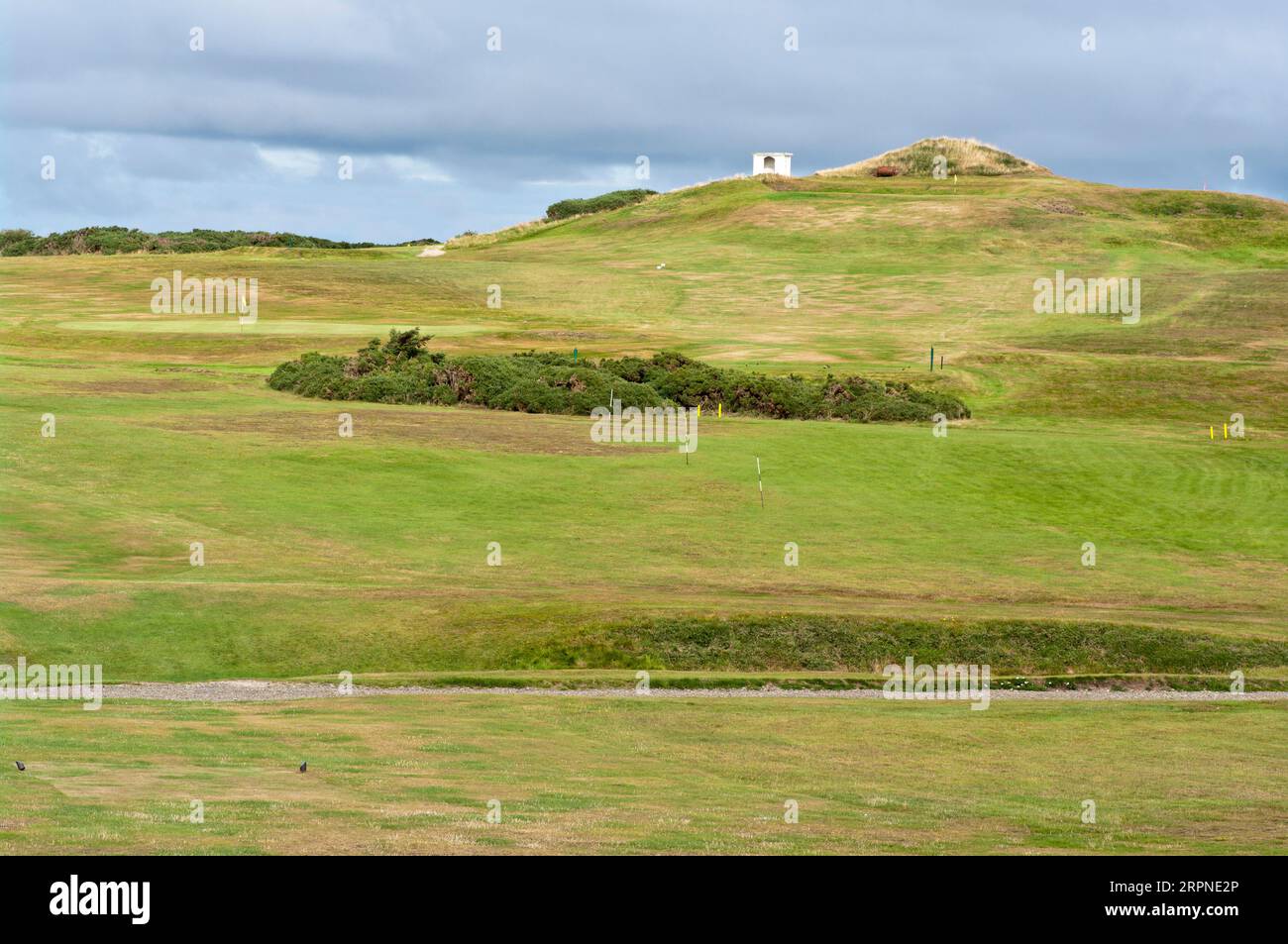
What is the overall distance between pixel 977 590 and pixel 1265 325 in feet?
235

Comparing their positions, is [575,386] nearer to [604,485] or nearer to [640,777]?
[604,485]

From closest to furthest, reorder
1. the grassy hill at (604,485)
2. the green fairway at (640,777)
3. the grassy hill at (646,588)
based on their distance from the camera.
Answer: the green fairway at (640,777) < the grassy hill at (646,588) < the grassy hill at (604,485)

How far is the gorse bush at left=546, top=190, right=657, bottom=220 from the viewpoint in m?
177

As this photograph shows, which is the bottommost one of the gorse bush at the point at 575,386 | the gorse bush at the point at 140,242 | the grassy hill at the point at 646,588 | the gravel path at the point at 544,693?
the gravel path at the point at 544,693

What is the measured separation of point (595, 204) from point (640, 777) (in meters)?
162

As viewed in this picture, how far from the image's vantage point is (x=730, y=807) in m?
18.8

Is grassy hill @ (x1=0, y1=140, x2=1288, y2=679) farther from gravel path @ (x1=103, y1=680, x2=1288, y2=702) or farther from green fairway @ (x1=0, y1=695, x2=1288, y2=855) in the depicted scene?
green fairway @ (x1=0, y1=695, x2=1288, y2=855)

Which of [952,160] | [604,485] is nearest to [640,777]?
[604,485]

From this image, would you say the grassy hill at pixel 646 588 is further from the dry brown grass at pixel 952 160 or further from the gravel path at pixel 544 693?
the dry brown grass at pixel 952 160

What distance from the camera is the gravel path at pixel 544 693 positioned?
96.4ft

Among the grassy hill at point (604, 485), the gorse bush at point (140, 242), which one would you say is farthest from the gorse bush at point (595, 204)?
the grassy hill at point (604, 485)

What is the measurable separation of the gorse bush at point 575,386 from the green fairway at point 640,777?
144 ft

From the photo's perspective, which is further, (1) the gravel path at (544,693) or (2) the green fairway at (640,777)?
(1) the gravel path at (544,693)

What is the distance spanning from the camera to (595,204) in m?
179
